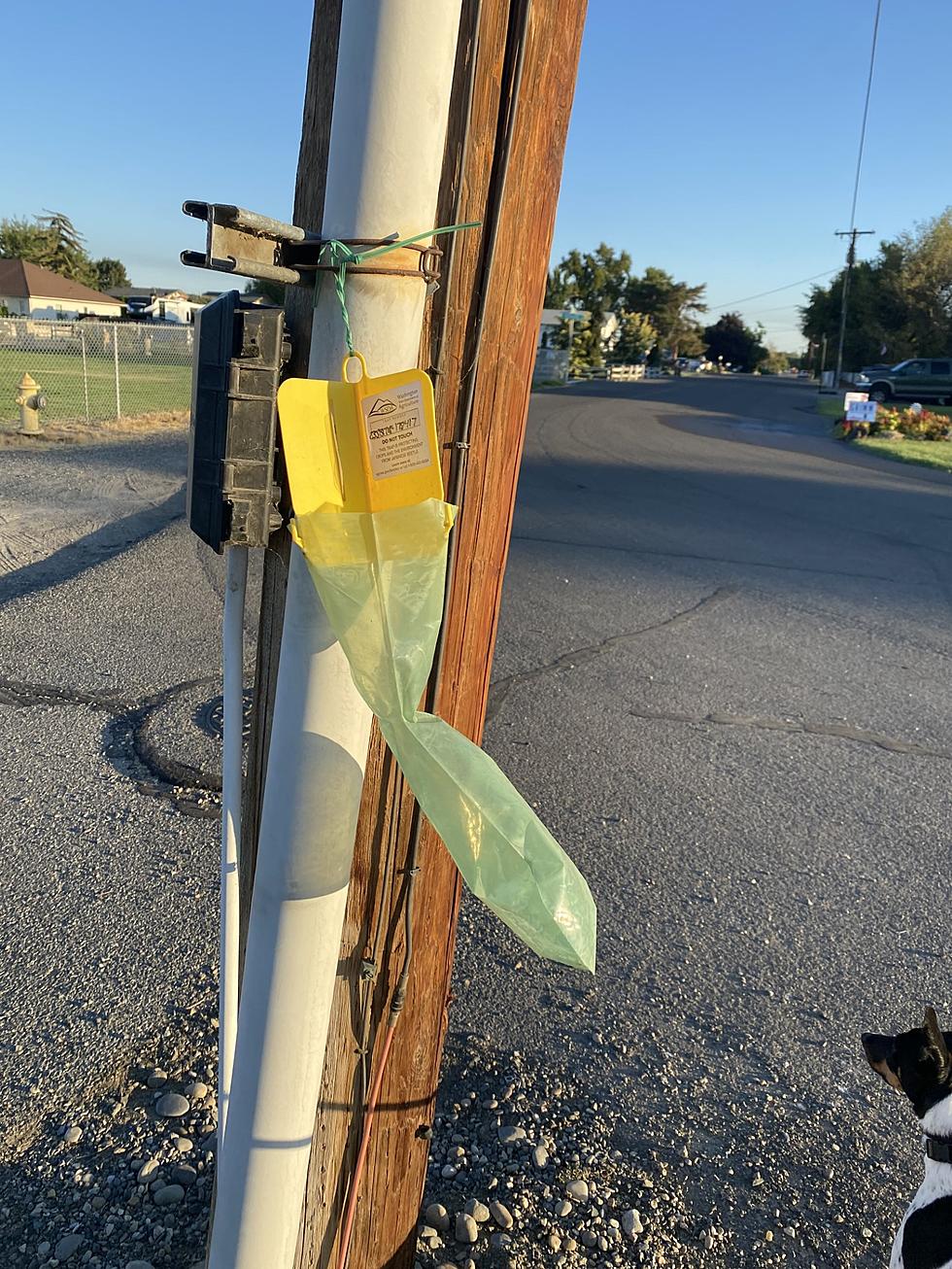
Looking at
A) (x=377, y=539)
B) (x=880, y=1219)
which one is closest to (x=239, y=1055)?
(x=377, y=539)

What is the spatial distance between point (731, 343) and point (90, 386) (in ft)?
323

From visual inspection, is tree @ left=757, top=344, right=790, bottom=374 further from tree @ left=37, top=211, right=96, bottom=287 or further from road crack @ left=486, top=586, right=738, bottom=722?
road crack @ left=486, top=586, right=738, bottom=722

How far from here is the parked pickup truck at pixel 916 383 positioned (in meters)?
36.7

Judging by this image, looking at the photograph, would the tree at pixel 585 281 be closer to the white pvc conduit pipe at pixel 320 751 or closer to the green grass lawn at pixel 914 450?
the green grass lawn at pixel 914 450

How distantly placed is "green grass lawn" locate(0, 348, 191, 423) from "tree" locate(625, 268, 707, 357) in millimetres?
57729

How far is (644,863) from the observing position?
13.4 feet

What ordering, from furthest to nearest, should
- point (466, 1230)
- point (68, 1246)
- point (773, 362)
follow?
point (773, 362), point (466, 1230), point (68, 1246)

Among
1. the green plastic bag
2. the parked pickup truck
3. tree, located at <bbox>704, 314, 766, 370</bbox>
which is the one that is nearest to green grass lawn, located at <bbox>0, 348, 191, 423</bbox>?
the green plastic bag

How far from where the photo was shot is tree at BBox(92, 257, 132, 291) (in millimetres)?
85619

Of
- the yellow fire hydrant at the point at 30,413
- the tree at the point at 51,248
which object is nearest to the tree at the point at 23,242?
the tree at the point at 51,248

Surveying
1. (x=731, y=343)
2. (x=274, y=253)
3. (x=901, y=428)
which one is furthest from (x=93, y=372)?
(x=731, y=343)

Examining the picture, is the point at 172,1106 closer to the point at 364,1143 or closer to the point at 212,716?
the point at 364,1143

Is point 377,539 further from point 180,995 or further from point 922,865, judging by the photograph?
point 922,865

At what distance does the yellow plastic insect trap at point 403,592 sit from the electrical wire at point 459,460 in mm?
219
